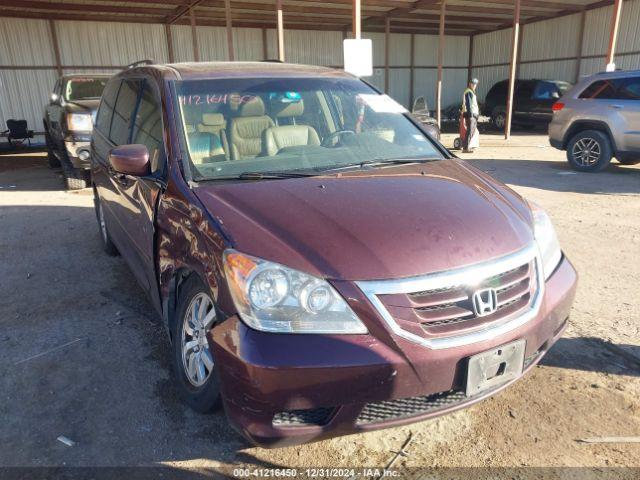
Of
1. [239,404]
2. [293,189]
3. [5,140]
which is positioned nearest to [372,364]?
[239,404]

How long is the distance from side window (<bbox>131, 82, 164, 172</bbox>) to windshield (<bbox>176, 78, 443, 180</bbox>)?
209 mm

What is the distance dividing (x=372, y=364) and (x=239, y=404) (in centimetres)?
55

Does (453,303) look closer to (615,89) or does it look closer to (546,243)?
(546,243)

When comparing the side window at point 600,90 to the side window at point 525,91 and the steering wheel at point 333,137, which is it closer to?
the steering wheel at point 333,137

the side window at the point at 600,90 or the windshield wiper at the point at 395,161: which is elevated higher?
the side window at the point at 600,90

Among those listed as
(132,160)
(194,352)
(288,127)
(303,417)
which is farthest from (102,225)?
(303,417)

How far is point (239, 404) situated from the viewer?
1.98 m

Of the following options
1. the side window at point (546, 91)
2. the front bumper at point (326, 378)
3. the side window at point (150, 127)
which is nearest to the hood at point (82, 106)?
the side window at point (150, 127)

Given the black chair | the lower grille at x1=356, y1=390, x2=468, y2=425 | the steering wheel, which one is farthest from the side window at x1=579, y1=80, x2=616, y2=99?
the black chair

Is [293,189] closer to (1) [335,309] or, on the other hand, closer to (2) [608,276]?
(1) [335,309]

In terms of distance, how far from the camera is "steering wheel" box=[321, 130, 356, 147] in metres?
3.19

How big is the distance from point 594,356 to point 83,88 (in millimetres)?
9074

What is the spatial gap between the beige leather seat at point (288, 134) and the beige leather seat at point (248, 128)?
49 millimetres

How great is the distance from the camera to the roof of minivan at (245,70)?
3.20 meters
